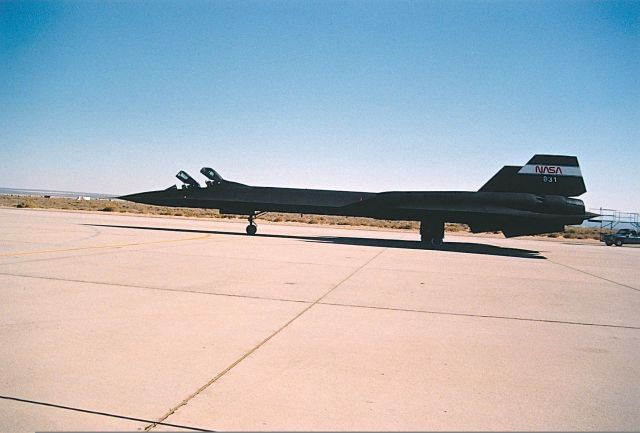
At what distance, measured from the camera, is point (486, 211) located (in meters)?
18.9

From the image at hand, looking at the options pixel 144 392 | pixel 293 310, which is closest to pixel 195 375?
pixel 144 392

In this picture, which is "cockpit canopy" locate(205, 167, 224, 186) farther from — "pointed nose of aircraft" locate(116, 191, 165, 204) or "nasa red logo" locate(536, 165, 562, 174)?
"nasa red logo" locate(536, 165, 562, 174)

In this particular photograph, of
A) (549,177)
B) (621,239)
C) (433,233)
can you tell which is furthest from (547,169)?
(621,239)

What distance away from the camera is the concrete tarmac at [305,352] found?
3154 millimetres

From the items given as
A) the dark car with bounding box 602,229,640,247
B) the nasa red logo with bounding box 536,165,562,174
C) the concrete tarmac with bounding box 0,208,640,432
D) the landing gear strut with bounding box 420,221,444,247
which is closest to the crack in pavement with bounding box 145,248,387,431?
the concrete tarmac with bounding box 0,208,640,432

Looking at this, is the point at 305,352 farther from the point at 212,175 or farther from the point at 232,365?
the point at 212,175

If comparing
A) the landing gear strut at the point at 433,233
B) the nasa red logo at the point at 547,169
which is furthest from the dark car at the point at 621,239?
the landing gear strut at the point at 433,233

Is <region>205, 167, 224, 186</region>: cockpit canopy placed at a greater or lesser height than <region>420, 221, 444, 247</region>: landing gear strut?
greater

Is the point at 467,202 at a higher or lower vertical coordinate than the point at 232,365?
higher

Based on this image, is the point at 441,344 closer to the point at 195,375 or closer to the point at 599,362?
the point at 599,362

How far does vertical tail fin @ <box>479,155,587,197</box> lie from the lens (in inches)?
762

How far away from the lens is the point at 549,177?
19.5m

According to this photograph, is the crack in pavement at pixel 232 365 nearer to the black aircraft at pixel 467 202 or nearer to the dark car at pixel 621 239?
the black aircraft at pixel 467 202

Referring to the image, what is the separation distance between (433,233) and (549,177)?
5.69 meters
